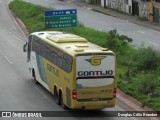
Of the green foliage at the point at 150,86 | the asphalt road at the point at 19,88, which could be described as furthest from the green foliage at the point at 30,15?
the green foliage at the point at 150,86

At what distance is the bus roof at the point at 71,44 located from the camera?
21.8m

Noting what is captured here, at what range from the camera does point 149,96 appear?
23406 mm

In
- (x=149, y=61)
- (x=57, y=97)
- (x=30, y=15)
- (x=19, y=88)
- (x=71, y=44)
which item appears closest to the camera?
(x=71, y=44)

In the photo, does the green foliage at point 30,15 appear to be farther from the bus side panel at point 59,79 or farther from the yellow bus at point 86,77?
the yellow bus at point 86,77

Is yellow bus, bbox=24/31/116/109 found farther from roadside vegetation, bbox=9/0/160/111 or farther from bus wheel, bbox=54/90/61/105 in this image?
roadside vegetation, bbox=9/0/160/111

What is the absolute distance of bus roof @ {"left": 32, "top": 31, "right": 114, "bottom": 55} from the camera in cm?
2180

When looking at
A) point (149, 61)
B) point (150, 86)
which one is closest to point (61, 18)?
point (149, 61)

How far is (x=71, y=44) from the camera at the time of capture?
23.9 metres

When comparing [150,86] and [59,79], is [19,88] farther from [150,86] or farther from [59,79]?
[150,86]

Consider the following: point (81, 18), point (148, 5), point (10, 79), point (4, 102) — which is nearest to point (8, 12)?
point (81, 18)

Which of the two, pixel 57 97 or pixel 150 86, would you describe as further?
pixel 150 86

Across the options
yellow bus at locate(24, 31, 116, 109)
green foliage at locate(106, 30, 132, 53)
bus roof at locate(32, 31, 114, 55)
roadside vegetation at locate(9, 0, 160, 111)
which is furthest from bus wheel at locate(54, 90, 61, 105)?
green foliage at locate(106, 30, 132, 53)

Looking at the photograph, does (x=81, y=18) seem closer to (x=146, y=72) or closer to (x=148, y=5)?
(x=148, y=5)

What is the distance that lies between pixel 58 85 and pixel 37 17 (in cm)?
3148
